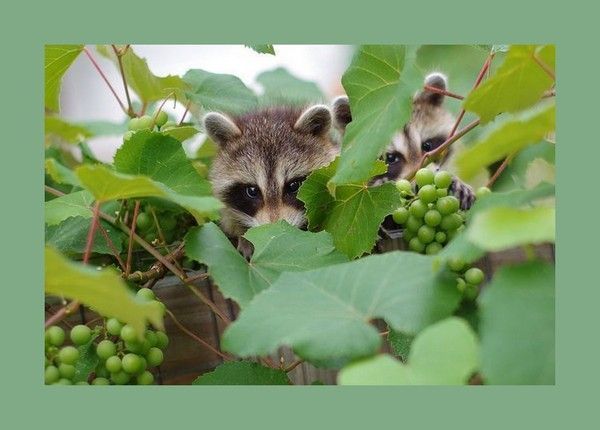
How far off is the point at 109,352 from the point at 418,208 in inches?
26.7

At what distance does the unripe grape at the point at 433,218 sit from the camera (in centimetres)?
162

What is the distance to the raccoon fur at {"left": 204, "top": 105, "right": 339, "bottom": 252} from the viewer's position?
236 centimetres

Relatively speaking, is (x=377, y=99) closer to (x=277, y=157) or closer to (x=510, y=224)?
(x=510, y=224)

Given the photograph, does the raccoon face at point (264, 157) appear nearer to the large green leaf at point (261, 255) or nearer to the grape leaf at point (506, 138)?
the large green leaf at point (261, 255)

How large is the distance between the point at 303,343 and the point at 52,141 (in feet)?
4.04

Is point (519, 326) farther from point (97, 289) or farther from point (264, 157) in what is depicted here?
point (264, 157)

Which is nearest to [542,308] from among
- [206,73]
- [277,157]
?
[206,73]

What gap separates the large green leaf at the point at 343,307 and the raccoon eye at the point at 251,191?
1148mm

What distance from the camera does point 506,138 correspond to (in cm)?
111

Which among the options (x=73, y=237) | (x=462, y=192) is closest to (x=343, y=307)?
(x=73, y=237)

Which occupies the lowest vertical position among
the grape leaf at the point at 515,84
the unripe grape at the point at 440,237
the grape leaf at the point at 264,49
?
the unripe grape at the point at 440,237

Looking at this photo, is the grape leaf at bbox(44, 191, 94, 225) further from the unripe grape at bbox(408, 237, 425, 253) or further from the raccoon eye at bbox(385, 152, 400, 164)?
the raccoon eye at bbox(385, 152, 400, 164)

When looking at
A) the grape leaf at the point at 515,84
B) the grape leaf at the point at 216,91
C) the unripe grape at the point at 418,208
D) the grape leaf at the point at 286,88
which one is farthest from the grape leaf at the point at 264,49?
the grape leaf at the point at 286,88

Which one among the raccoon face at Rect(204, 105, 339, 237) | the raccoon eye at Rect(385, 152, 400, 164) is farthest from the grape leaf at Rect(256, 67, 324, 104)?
the raccoon eye at Rect(385, 152, 400, 164)
